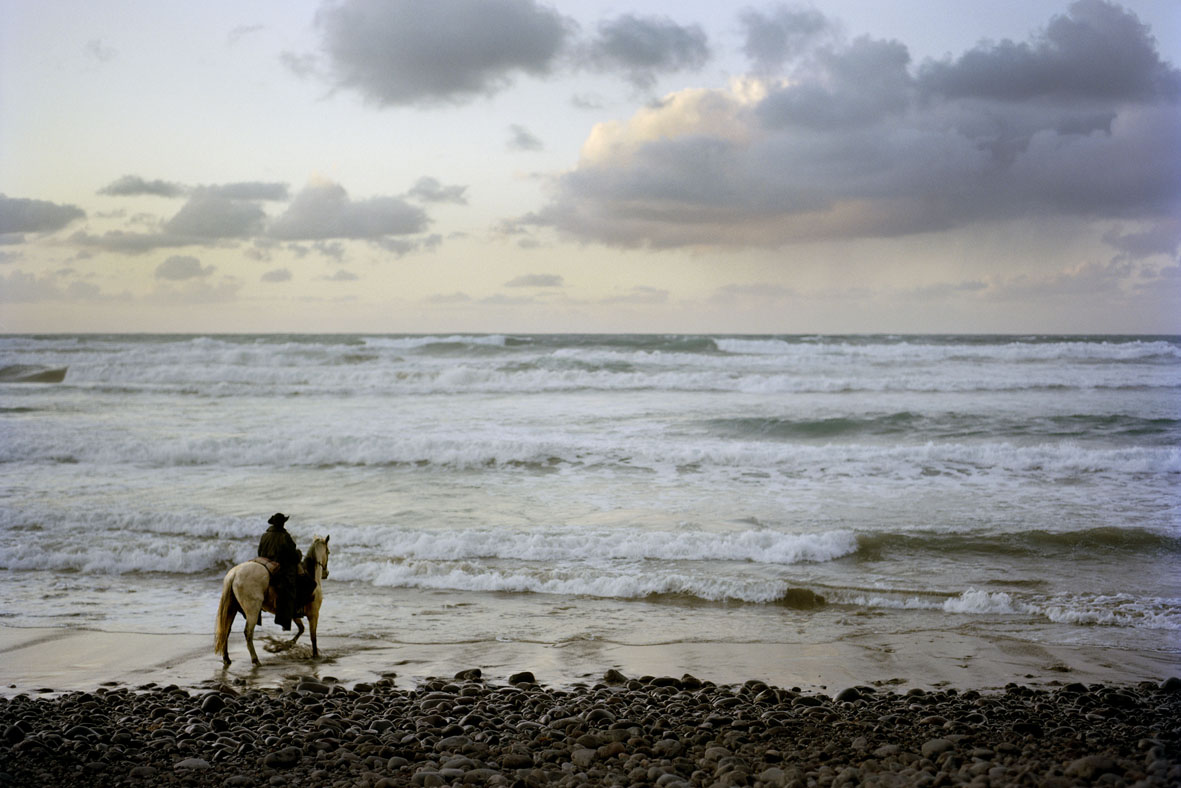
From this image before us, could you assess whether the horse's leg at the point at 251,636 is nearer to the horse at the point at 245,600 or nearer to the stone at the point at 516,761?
the horse at the point at 245,600

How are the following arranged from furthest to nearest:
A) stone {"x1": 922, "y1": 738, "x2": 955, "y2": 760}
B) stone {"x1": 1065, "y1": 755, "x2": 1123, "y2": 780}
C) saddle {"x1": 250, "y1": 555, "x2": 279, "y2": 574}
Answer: saddle {"x1": 250, "y1": 555, "x2": 279, "y2": 574} < stone {"x1": 922, "y1": 738, "x2": 955, "y2": 760} < stone {"x1": 1065, "y1": 755, "x2": 1123, "y2": 780}

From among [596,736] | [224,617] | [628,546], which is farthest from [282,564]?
[628,546]

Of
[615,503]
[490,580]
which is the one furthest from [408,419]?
[490,580]

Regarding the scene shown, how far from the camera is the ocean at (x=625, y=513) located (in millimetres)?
8164

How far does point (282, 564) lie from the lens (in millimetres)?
6914

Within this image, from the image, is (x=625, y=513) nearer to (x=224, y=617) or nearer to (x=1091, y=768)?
(x=224, y=617)

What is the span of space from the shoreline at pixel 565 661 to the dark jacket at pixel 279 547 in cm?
84

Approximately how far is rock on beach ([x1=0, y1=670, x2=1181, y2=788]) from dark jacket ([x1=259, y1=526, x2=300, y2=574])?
1.21 metres

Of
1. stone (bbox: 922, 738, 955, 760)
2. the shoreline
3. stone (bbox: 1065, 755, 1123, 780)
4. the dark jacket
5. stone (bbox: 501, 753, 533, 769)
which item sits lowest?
the shoreline

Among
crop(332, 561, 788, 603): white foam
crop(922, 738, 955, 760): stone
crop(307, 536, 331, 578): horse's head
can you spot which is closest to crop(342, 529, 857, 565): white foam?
crop(332, 561, 788, 603): white foam

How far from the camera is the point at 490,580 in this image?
360 inches

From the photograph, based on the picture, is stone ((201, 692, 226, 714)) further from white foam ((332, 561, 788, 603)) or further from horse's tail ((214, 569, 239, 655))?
white foam ((332, 561, 788, 603))

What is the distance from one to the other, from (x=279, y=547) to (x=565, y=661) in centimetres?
270

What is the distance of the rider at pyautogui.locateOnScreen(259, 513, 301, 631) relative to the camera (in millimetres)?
6844
